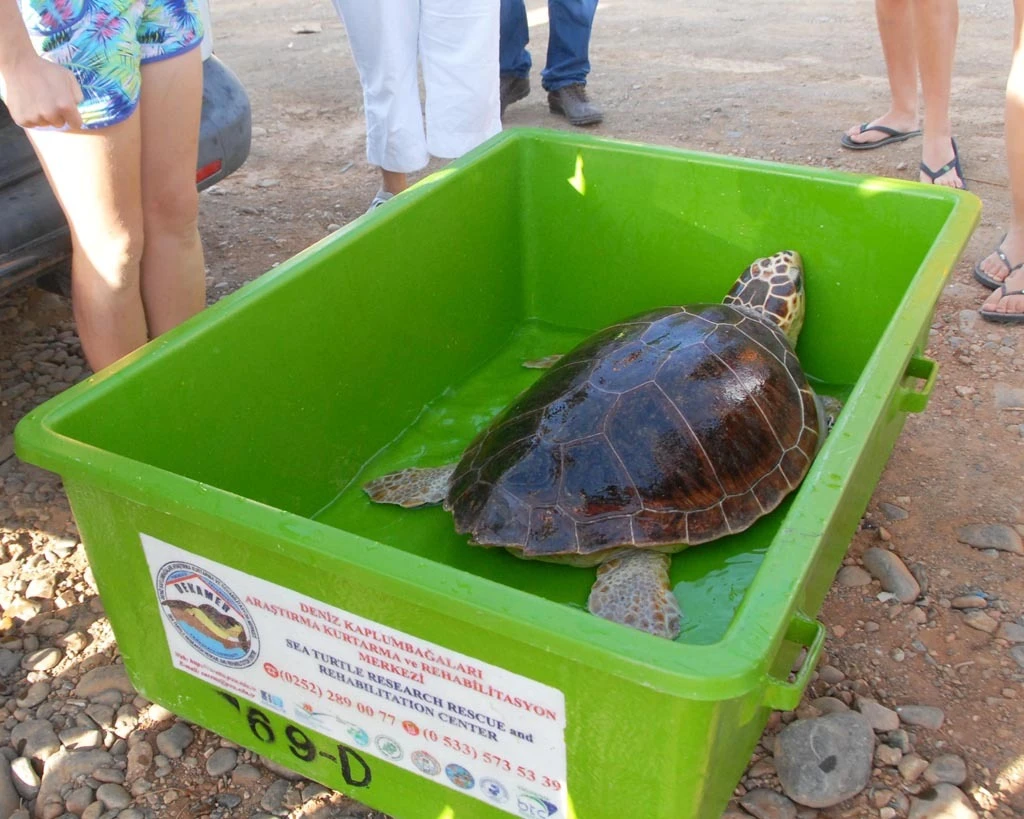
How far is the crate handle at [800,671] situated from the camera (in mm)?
1156

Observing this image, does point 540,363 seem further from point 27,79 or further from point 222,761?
point 27,79

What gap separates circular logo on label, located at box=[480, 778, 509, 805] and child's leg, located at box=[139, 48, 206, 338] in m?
1.28

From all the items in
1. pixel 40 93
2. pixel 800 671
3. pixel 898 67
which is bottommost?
pixel 898 67

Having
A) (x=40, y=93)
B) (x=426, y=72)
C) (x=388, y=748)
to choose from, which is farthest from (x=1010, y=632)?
(x=426, y=72)

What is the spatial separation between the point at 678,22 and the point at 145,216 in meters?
4.43

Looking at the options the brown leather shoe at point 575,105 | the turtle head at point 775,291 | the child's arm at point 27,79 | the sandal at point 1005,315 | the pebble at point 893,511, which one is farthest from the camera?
the brown leather shoe at point 575,105

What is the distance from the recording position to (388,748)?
1431 mm

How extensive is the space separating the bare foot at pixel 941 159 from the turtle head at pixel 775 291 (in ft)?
3.96

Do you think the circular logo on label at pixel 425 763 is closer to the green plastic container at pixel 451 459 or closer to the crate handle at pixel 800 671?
the green plastic container at pixel 451 459

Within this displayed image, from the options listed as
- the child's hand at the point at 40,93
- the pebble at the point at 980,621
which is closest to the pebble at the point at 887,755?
the pebble at the point at 980,621

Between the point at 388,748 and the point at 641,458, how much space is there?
2.39 feet

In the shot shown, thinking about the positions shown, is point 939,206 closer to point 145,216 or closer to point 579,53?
point 145,216

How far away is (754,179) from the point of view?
94.8 inches

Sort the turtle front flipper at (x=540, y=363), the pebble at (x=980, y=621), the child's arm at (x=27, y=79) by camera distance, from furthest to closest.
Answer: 1. the turtle front flipper at (x=540, y=363)
2. the pebble at (x=980, y=621)
3. the child's arm at (x=27, y=79)
